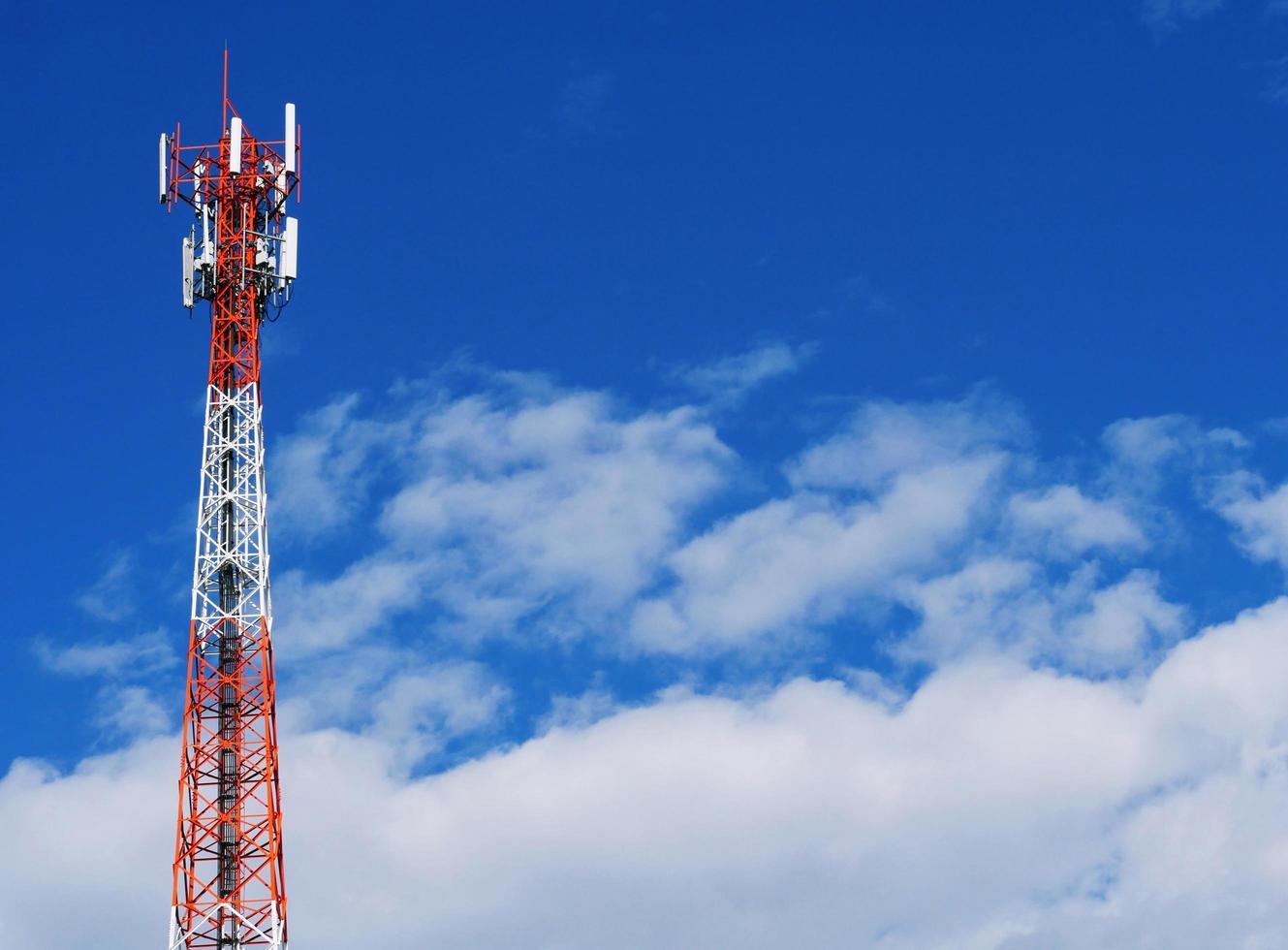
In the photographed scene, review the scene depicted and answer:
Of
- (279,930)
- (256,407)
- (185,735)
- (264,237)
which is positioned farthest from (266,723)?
(264,237)

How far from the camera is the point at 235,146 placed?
12306cm

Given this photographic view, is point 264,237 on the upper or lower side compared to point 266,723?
upper

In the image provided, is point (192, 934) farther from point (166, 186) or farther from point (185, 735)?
point (166, 186)

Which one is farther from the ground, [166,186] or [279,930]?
[166,186]

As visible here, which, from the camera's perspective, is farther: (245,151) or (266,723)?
(245,151)

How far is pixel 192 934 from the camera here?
108438mm

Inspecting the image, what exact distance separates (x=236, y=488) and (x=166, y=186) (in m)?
19.5

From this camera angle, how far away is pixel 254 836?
11025cm

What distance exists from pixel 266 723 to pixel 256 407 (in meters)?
19.4

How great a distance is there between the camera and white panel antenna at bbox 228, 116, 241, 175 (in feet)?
402

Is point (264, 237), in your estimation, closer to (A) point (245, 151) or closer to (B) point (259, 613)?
(A) point (245, 151)

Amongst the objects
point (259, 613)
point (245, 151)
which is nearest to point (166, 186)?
point (245, 151)

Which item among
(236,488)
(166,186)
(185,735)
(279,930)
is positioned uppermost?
(166,186)

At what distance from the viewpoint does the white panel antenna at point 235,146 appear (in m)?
122
